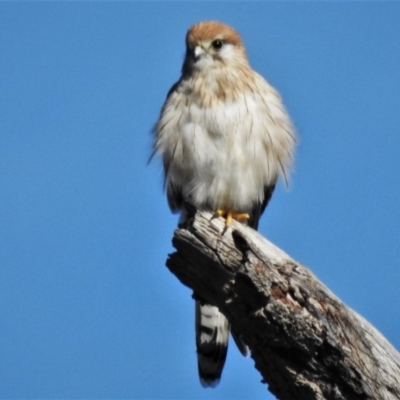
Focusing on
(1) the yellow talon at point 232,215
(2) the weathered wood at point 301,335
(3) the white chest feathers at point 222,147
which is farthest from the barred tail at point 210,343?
(2) the weathered wood at point 301,335

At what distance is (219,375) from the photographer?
15.1ft

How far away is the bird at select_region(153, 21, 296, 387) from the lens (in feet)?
15.6

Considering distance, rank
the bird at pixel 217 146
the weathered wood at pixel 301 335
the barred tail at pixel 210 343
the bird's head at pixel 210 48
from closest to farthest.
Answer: the weathered wood at pixel 301 335 < the barred tail at pixel 210 343 < the bird at pixel 217 146 < the bird's head at pixel 210 48

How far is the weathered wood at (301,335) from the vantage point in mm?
3287

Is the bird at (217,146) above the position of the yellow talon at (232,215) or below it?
above

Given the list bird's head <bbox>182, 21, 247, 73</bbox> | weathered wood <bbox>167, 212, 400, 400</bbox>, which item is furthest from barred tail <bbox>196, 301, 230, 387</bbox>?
bird's head <bbox>182, 21, 247, 73</bbox>

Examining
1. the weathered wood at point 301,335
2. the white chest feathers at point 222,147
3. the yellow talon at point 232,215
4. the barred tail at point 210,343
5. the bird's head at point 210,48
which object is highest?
the bird's head at point 210,48

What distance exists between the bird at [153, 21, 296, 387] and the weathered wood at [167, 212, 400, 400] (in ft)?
3.66

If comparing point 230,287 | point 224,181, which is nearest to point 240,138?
point 224,181

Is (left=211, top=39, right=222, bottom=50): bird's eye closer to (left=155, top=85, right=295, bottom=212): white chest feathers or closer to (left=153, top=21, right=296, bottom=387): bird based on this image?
(left=153, top=21, right=296, bottom=387): bird

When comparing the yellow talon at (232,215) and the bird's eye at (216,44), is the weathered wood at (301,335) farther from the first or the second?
the bird's eye at (216,44)

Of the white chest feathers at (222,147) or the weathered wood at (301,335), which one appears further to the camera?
the white chest feathers at (222,147)

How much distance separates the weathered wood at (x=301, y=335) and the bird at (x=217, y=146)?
3.66 feet

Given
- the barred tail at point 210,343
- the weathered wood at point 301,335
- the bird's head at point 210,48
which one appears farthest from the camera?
the bird's head at point 210,48
